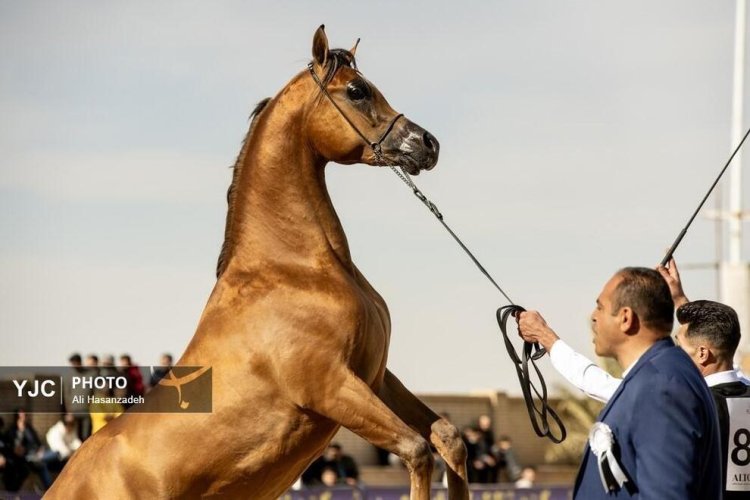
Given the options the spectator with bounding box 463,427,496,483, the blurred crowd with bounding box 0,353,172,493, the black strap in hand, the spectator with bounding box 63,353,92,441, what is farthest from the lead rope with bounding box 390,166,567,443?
→ the spectator with bounding box 463,427,496,483

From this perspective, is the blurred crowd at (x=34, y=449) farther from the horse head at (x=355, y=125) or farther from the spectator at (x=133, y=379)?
the horse head at (x=355, y=125)

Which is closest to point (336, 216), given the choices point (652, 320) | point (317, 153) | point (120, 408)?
point (317, 153)

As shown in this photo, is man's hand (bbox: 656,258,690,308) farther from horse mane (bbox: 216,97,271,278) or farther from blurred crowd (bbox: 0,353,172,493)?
blurred crowd (bbox: 0,353,172,493)

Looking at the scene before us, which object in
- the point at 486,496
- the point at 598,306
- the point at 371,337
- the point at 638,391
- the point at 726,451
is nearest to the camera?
the point at 638,391

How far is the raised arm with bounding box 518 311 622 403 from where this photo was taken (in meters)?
5.24

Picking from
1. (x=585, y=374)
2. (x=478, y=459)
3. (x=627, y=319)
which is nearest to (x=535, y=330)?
(x=585, y=374)

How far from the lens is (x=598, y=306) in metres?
4.10

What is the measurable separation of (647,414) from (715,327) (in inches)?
72.5

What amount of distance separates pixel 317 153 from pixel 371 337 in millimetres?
1028

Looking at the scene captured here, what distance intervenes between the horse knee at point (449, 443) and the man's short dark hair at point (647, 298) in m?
2.31

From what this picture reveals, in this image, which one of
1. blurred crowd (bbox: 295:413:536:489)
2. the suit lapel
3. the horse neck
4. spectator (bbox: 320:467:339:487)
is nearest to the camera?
the suit lapel

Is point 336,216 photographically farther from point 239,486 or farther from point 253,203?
point 239,486

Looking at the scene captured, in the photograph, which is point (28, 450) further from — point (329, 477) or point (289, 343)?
point (289, 343)

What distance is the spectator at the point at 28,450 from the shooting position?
47.1ft
